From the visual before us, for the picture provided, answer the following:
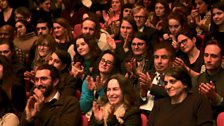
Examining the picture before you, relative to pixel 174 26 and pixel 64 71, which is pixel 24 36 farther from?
pixel 174 26

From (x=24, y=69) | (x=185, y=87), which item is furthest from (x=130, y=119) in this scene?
(x=24, y=69)

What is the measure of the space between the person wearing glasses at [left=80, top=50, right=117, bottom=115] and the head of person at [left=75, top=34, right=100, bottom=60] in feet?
1.78

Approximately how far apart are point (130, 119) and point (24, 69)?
2.06 meters

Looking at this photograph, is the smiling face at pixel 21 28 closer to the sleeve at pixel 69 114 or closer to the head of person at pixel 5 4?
the head of person at pixel 5 4

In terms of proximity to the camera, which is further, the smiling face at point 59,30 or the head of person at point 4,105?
the smiling face at point 59,30

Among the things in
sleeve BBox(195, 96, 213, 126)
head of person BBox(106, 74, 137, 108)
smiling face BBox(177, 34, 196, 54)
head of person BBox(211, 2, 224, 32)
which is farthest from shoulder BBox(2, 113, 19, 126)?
head of person BBox(211, 2, 224, 32)

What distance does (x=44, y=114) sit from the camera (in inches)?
185

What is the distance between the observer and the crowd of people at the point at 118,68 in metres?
4.49

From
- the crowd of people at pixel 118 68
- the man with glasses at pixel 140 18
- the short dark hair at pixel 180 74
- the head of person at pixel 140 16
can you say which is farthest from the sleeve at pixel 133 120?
the head of person at pixel 140 16

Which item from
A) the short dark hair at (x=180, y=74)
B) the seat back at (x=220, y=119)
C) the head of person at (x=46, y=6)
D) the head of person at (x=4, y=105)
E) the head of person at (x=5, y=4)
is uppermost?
the head of person at (x=5, y=4)

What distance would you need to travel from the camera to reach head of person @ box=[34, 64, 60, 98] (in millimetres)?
4863

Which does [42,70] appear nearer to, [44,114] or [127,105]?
[44,114]

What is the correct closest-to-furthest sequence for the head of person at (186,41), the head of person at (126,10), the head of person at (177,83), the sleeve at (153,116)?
the head of person at (177,83) → the sleeve at (153,116) → the head of person at (186,41) → the head of person at (126,10)

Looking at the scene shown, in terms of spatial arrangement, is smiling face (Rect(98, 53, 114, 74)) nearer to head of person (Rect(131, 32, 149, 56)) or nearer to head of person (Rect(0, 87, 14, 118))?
head of person (Rect(131, 32, 149, 56))
